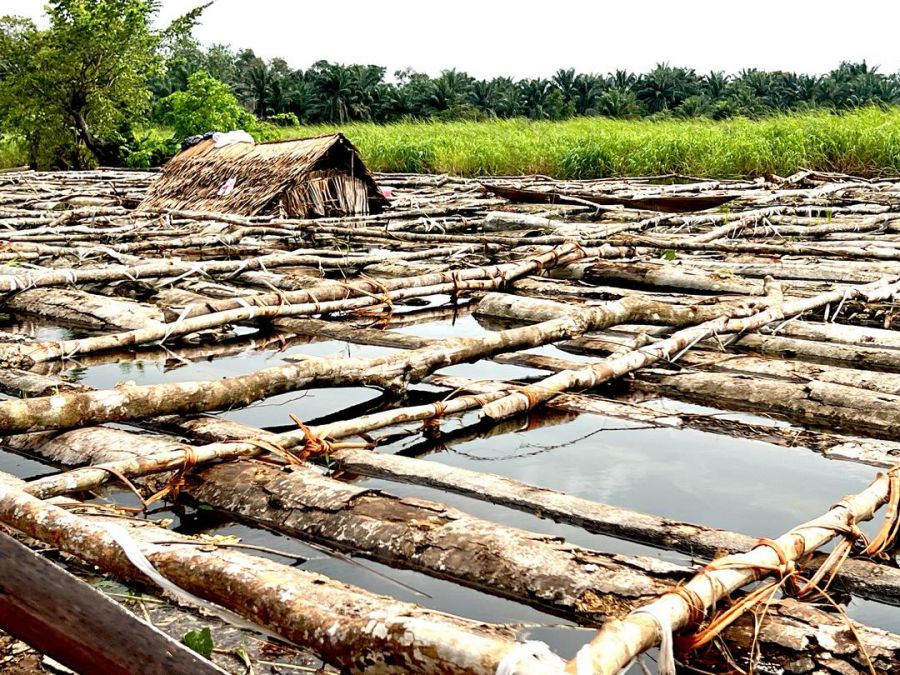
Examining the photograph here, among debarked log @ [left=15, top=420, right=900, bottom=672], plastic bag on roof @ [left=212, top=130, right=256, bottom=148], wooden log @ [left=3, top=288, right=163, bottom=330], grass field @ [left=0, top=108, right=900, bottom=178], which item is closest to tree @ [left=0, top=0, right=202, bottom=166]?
grass field @ [left=0, top=108, right=900, bottom=178]

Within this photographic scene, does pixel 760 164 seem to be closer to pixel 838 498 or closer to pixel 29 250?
pixel 29 250

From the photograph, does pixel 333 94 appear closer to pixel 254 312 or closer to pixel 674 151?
pixel 674 151

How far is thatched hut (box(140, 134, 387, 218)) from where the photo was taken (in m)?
9.91

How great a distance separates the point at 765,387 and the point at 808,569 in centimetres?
153

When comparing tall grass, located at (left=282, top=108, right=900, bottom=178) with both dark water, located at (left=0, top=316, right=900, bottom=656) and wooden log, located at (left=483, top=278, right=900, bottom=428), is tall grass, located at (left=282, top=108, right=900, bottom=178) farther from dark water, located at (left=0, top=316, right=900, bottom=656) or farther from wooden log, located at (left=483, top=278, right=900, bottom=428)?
dark water, located at (left=0, top=316, right=900, bottom=656)

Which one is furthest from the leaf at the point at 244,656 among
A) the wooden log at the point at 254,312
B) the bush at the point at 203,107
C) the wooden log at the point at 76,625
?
the bush at the point at 203,107

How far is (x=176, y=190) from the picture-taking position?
10.9m

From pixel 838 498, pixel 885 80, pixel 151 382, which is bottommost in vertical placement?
pixel 838 498

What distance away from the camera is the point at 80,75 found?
20859 millimetres

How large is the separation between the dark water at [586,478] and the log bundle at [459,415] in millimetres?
45

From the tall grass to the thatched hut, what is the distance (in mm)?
5879

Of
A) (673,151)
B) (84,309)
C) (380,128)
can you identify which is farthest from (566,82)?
(84,309)

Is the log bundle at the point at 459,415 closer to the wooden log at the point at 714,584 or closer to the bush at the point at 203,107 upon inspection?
the wooden log at the point at 714,584

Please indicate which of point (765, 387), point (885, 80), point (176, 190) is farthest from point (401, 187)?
point (885, 80)
